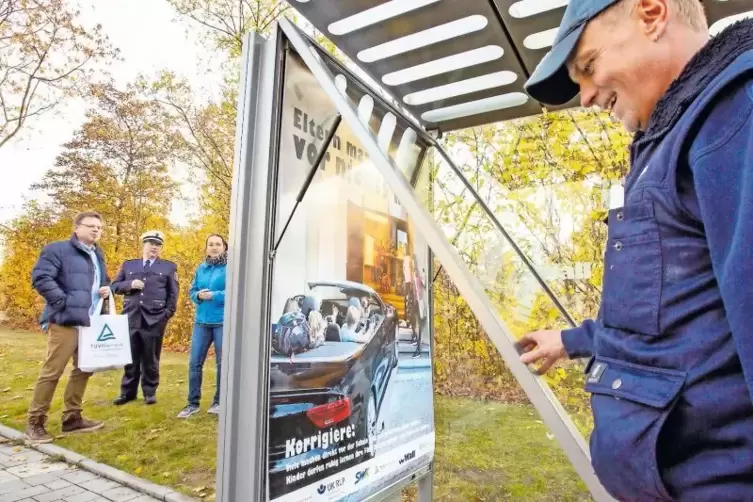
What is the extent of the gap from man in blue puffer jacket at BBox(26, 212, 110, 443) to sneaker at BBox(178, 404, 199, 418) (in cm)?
75

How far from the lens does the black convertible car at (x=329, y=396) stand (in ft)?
4.55

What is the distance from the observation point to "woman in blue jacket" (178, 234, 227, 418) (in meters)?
4.60

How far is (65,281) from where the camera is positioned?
403 centimetres

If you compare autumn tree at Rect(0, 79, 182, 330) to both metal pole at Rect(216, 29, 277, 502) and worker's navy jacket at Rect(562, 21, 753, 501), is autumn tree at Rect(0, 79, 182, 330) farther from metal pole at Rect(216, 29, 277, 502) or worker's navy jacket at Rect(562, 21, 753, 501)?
worker's navy jacket at Rect(562, 21, 753, 501)

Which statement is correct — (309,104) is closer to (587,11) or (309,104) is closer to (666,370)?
(587,11)

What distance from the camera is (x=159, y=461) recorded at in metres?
3.80

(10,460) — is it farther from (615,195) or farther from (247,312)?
(615,195)

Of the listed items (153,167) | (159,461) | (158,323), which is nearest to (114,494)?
(159,461)

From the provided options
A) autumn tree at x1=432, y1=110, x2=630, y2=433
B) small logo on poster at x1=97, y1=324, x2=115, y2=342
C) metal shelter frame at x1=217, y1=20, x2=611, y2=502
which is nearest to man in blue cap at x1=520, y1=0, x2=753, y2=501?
metal shelter frame at x1=217, y1=20, x2=611, y2=502

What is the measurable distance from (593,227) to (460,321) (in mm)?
1396

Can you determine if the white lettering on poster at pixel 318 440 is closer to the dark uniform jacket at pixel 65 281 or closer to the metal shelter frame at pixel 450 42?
the metal shelter frame at pixel 450 42

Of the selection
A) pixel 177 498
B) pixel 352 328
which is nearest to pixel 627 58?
pixel 352 328

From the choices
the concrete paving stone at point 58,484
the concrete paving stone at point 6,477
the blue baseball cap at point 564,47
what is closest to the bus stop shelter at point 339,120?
the blue baseball cap at point 564,47

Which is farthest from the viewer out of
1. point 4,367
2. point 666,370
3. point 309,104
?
point 4,367
